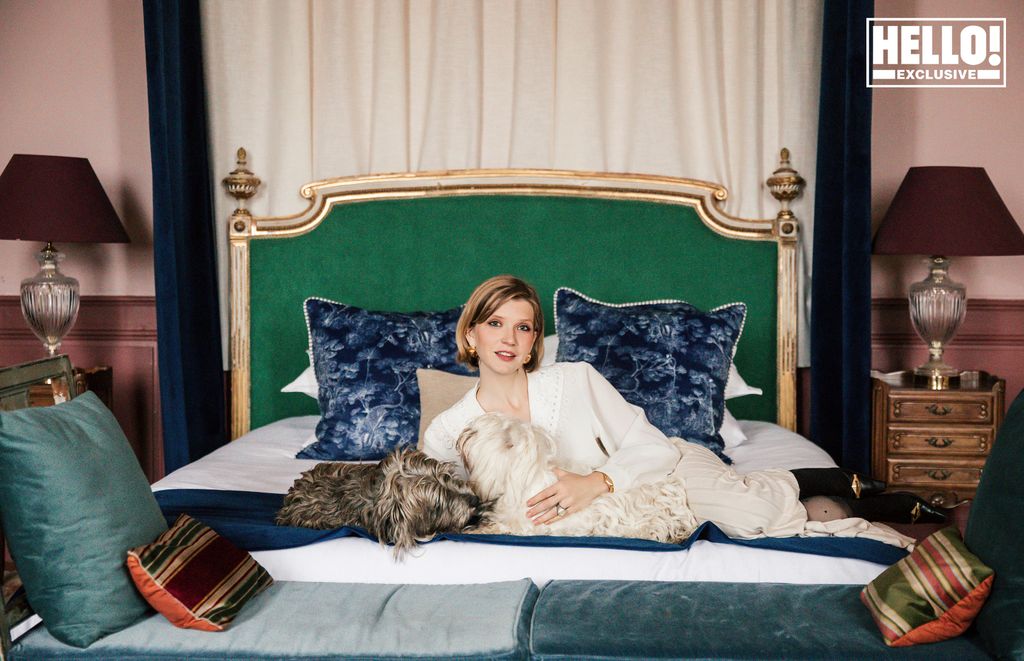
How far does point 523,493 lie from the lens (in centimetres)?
197

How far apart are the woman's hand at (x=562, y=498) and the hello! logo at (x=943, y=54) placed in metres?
2.34

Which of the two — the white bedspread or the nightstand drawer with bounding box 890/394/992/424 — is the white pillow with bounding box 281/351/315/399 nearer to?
the white bedspread

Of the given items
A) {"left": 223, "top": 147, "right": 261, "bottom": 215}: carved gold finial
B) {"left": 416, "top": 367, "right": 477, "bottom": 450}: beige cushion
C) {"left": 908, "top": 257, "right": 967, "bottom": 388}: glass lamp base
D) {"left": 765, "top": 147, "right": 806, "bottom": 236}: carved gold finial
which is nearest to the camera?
{"left": 416, "top": 367, "right": 477, "bottom": 450}: beige cushion

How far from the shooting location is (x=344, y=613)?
1709mm

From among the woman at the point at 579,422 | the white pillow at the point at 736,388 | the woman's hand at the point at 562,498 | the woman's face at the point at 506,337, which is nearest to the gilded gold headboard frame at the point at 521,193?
the white pillow at the point at 736,388

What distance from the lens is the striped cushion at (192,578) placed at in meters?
1.64

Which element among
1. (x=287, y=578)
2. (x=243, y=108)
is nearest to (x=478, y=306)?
(x=287, y=578)

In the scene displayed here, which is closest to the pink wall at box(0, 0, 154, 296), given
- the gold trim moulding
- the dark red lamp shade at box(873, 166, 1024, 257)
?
the gold trim moulding

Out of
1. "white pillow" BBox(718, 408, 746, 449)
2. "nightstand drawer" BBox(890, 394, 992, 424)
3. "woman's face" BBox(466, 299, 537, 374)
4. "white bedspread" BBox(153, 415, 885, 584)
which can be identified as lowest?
"white bedspread" BBox(153, 415, 885, 584)

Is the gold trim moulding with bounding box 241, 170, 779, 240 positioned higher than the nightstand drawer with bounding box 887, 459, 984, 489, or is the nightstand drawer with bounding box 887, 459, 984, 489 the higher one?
the gold trim moulding with bounding box 241, 170, 779, 240

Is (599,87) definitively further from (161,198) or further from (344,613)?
(344,613)

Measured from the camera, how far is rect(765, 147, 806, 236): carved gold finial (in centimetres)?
341

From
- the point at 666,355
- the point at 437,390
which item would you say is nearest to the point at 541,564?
the point at 437,390

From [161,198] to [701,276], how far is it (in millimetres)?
1953
